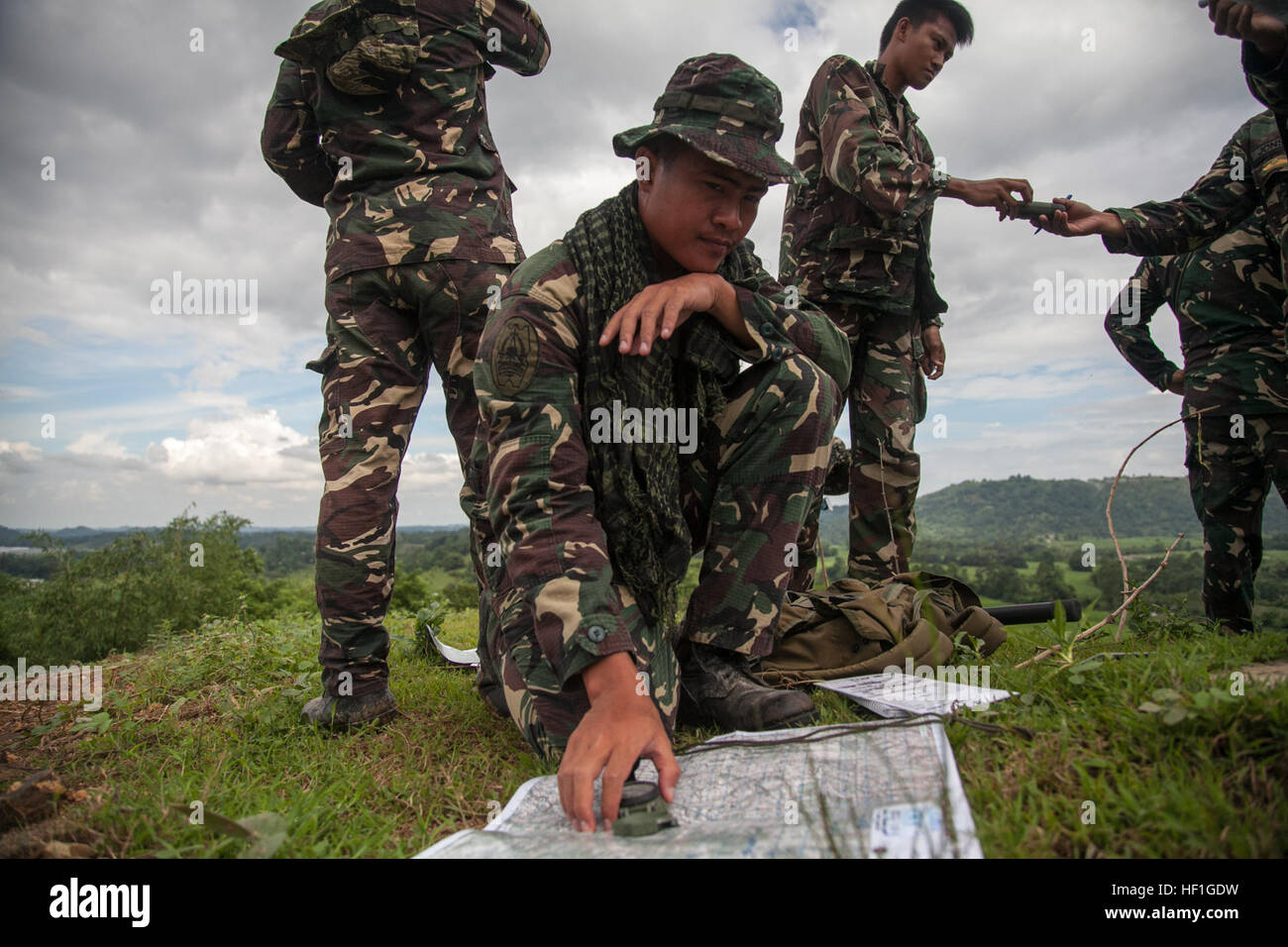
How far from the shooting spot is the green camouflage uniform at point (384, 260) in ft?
7.80

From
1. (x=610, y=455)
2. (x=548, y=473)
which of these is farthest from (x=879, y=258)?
(x=548, y=473)

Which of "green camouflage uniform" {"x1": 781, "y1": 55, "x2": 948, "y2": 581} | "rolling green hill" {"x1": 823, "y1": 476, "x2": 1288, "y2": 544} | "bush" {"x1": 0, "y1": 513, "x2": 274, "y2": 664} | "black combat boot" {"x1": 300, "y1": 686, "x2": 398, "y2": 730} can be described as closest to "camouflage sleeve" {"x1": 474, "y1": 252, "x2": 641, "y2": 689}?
"black combat boot" {"x1": 300, "y1": 686, "x2": 398, "y2": 730}

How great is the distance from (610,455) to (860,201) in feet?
7.83

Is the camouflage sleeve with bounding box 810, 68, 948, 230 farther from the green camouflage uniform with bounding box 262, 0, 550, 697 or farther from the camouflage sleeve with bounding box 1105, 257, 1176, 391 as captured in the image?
the camouflage sleeve with bounding box 1105, 257, 1176, 391

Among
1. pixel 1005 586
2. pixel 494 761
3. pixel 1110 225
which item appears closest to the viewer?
pixel 494 761

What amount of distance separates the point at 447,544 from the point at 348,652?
12638 mm

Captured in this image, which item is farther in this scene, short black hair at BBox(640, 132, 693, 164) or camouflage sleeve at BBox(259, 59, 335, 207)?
camouflage sleeve at BBox(259, 59, 335, 207)

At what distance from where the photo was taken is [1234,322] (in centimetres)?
372

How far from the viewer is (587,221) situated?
206cm

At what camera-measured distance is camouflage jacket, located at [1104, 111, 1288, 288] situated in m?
3.44

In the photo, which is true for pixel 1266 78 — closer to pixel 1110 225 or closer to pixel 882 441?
pixel 1110 225

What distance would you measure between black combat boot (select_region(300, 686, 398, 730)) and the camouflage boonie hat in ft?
5.99
